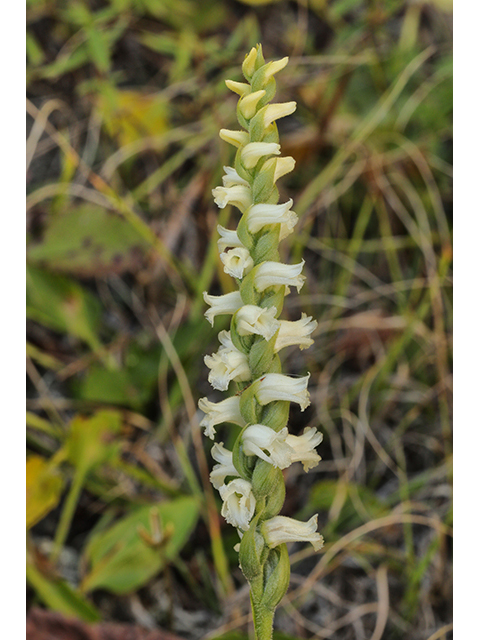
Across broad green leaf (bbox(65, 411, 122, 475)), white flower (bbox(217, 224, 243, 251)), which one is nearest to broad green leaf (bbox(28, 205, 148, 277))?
broad green leaf (bbox(65, 411, 122, 475))

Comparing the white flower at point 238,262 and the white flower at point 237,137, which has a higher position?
the white flower at point 237,137

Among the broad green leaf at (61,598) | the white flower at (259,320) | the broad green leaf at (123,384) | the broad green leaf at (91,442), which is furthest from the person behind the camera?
the broad green leaf at (123,384)

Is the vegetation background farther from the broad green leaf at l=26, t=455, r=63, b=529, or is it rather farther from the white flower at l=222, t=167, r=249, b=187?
the white flower at l=222, t=167, r=249, b=187

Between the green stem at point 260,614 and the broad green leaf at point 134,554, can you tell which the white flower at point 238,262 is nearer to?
the green stem at point 260,614

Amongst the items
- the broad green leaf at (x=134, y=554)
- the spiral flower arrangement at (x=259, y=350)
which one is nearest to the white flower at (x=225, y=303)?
the spiral flower arrangement at (x=259, y=350)

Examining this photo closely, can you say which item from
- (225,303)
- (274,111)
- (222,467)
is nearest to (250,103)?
(274,111)

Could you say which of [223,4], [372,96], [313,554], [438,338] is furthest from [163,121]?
[313,554]

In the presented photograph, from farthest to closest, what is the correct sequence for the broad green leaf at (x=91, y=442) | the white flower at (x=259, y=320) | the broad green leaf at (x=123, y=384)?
the broad green leaf at (x=123, y=384) < the broad green leaf at (x=91, y=442) < the white flower at (x=259, y=320)
